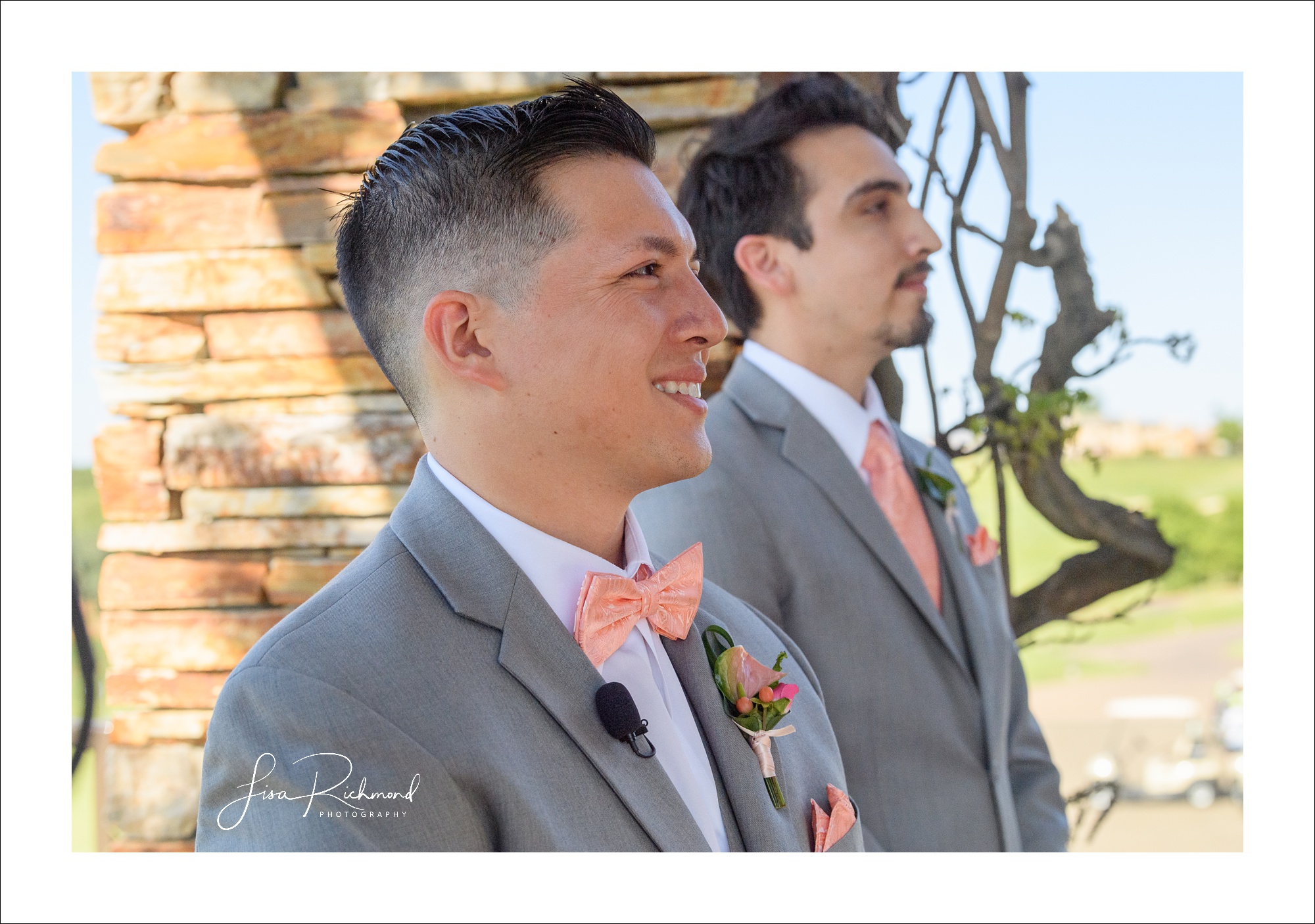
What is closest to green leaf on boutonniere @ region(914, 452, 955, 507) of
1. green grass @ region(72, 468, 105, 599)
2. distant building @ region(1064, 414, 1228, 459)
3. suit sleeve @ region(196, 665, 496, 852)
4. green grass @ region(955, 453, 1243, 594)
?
green grass @ region(955, 453, 1243, 594)

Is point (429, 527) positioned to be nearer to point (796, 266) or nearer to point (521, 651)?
point (521, 651)

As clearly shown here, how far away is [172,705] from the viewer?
220cm

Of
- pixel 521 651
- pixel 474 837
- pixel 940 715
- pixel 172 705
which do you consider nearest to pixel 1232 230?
pixel 940 715

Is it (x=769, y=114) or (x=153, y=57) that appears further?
(x=769, y=114)

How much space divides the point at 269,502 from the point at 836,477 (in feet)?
3.60

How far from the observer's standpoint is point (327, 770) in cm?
133

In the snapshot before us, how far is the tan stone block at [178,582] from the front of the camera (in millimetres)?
2141

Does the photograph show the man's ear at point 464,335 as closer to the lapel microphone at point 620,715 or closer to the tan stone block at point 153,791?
the lapel microphone at point 620,715

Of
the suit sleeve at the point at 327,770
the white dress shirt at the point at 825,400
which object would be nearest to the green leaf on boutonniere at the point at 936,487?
the white dress shirt at the point at 825,400

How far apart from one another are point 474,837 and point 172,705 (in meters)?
1.12

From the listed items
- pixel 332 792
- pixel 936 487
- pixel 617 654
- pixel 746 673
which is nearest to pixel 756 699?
pixel 746 673

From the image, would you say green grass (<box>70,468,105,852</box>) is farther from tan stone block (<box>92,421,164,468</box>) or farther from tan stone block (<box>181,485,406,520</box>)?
tan stone block (<box>181,485,406,520</box>)

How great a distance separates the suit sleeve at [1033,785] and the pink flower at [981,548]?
252mm

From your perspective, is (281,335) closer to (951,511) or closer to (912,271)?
(912,271)
